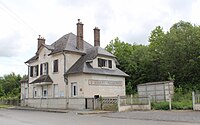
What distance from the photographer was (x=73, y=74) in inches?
1203

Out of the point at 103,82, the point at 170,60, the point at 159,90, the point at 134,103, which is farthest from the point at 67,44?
the point at 170,60

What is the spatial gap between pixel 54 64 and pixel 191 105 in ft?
58.7

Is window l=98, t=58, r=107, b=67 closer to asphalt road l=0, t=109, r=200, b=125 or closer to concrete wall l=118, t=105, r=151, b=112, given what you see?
concrete wall l=118, t=105, r=151, b=112

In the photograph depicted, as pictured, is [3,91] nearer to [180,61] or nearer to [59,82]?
[59,82]

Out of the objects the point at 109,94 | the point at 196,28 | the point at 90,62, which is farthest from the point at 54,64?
the point at 196,28

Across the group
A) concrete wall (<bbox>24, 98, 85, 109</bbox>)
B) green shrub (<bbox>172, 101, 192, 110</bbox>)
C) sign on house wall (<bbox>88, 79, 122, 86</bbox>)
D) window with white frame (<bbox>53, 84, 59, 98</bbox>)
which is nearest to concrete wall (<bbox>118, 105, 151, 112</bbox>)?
green shrub (<bbox>172, 101, 192, 110</bbox>)

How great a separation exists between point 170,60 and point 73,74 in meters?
16.7

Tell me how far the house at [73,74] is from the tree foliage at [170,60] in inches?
373

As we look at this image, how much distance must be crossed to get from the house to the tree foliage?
9466 millimetres

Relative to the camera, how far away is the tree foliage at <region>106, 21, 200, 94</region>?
38.0 m

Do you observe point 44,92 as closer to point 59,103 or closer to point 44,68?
point 44,68

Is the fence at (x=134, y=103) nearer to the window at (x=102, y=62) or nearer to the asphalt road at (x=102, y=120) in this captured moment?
the asphalt road at (x=102, y=120)

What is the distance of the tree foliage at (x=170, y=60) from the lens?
125 feet

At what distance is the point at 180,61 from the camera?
128ft
